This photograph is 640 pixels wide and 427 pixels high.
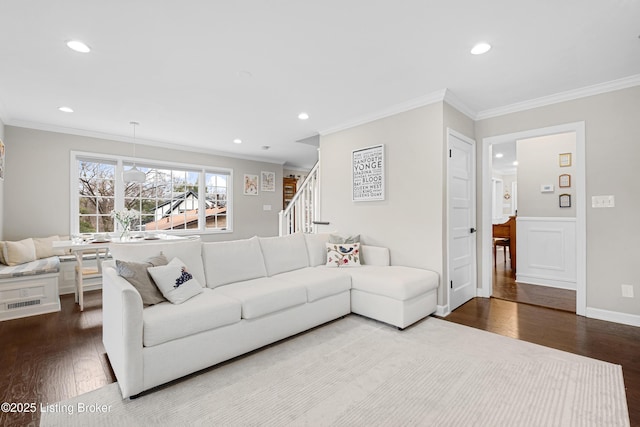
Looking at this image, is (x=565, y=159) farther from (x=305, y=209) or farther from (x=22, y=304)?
(x=22, y=304)

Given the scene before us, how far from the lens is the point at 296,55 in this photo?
2484 mm

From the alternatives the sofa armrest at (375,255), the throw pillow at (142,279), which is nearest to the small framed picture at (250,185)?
the sofa armrest at (375,255)

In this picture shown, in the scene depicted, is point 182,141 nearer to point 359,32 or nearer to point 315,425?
point 359,32

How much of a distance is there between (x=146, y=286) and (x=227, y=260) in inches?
32.1

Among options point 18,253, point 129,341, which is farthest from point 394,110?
point 18,253

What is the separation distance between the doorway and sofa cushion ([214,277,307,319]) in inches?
103

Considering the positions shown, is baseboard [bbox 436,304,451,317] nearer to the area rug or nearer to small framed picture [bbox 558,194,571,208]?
the area rug

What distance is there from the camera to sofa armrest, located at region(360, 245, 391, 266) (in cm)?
363

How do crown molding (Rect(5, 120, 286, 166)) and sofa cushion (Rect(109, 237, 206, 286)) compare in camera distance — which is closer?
sofa cushion (Rect(109, 237, 206, 286))

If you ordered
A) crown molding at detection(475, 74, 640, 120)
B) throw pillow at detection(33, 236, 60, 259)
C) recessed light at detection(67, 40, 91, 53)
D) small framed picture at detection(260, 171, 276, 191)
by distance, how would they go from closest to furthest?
recessed light at detection(67, 40, 91, 53)
crown molding at detection(475, 74, 640, 120)
throw pillow at detection(33, 236, 60, 259)
small framed picture at detection(260, 171, 276, 191)

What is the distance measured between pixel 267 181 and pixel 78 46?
489cm

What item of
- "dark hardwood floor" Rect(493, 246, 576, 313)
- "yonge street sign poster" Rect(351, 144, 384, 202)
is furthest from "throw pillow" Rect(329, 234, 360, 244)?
"dark hardwood floor" Rect(493, 246, 576, 313)

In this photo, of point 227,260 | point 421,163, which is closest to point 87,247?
point 227,260

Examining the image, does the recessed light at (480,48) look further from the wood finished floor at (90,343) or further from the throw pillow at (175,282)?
the throw pillow at (175,282)
